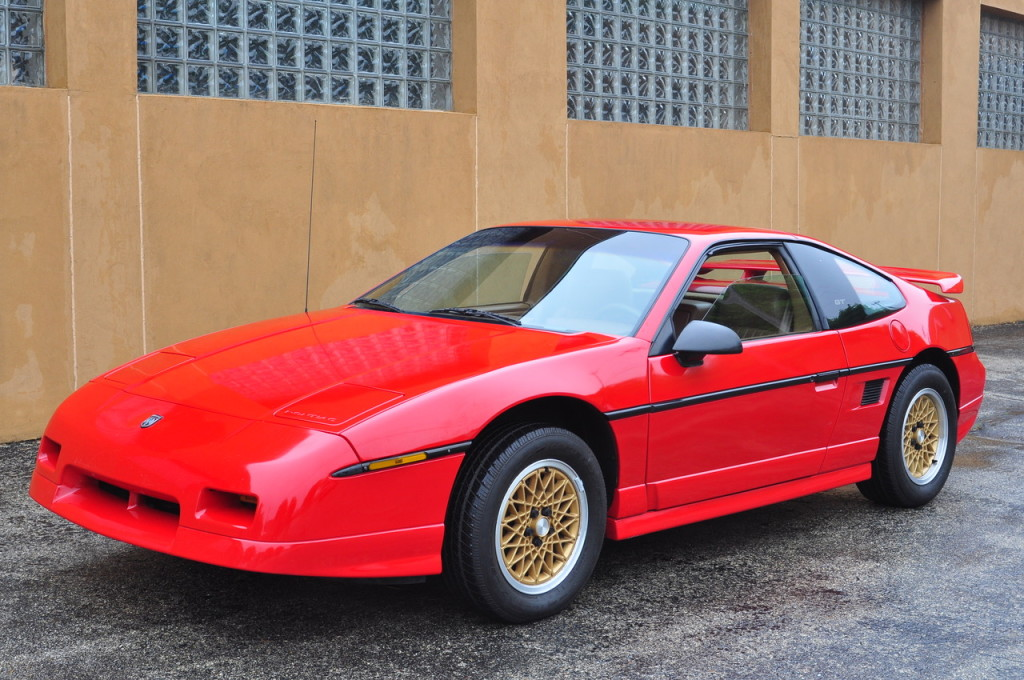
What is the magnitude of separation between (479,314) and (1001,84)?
1220 centimetres

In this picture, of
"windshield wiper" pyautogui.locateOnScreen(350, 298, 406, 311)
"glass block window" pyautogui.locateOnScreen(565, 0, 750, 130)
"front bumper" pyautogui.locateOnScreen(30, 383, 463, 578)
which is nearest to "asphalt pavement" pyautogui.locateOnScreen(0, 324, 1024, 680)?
"front bumper" pyautogui.locateOnScreen(30, 383, 463, 578)

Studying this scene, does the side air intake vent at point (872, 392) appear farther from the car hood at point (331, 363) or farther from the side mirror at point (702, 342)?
the car hood at point (331, 363)

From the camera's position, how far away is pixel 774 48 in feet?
37.3

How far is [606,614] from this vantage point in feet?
13.2

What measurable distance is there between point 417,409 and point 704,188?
778 centimetres

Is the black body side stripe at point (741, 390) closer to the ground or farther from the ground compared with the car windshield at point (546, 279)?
closer to the ground

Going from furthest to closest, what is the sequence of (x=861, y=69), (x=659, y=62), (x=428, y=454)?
1. (x=861, y=69)
2. (x=659, y=62)
3. (x=428, y=454)

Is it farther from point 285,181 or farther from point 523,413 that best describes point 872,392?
point 285,181

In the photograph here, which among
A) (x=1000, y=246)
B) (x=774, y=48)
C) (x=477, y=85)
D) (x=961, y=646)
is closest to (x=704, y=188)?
(x=774, y=48)

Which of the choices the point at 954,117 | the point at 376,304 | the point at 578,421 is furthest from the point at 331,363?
the point at 954,117

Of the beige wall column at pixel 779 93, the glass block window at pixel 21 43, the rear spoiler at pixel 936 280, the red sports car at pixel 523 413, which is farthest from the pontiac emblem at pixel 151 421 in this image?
the beige wall column at pixel 779 93

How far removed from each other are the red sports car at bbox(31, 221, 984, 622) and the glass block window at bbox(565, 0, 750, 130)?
197 inches

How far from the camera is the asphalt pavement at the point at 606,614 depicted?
3537 millimetres

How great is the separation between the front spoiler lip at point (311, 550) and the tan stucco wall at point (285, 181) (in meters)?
3.66
